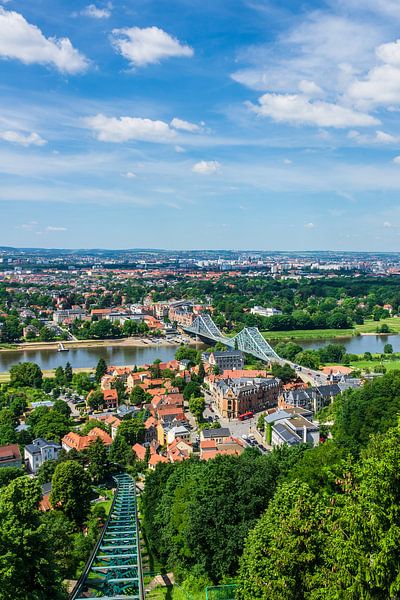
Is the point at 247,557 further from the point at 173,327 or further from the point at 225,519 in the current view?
the point at 173,327

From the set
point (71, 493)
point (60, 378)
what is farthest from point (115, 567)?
point (60, 378)

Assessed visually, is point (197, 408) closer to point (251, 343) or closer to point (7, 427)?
point (7, 427)

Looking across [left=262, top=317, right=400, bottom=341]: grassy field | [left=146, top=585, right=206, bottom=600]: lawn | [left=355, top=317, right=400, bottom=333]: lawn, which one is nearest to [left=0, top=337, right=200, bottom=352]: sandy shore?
[left=262, top=317, right=400, bottom=341]: grassy field

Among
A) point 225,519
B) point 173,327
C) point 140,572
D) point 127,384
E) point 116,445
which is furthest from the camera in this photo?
point 173,327

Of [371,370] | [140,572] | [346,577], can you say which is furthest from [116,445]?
[371,370]

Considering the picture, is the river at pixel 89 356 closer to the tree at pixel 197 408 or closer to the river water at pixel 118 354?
the river water at pixel 118 354

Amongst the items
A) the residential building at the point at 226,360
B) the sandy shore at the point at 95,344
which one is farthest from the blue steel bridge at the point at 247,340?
the residential building at the point at 226,360
